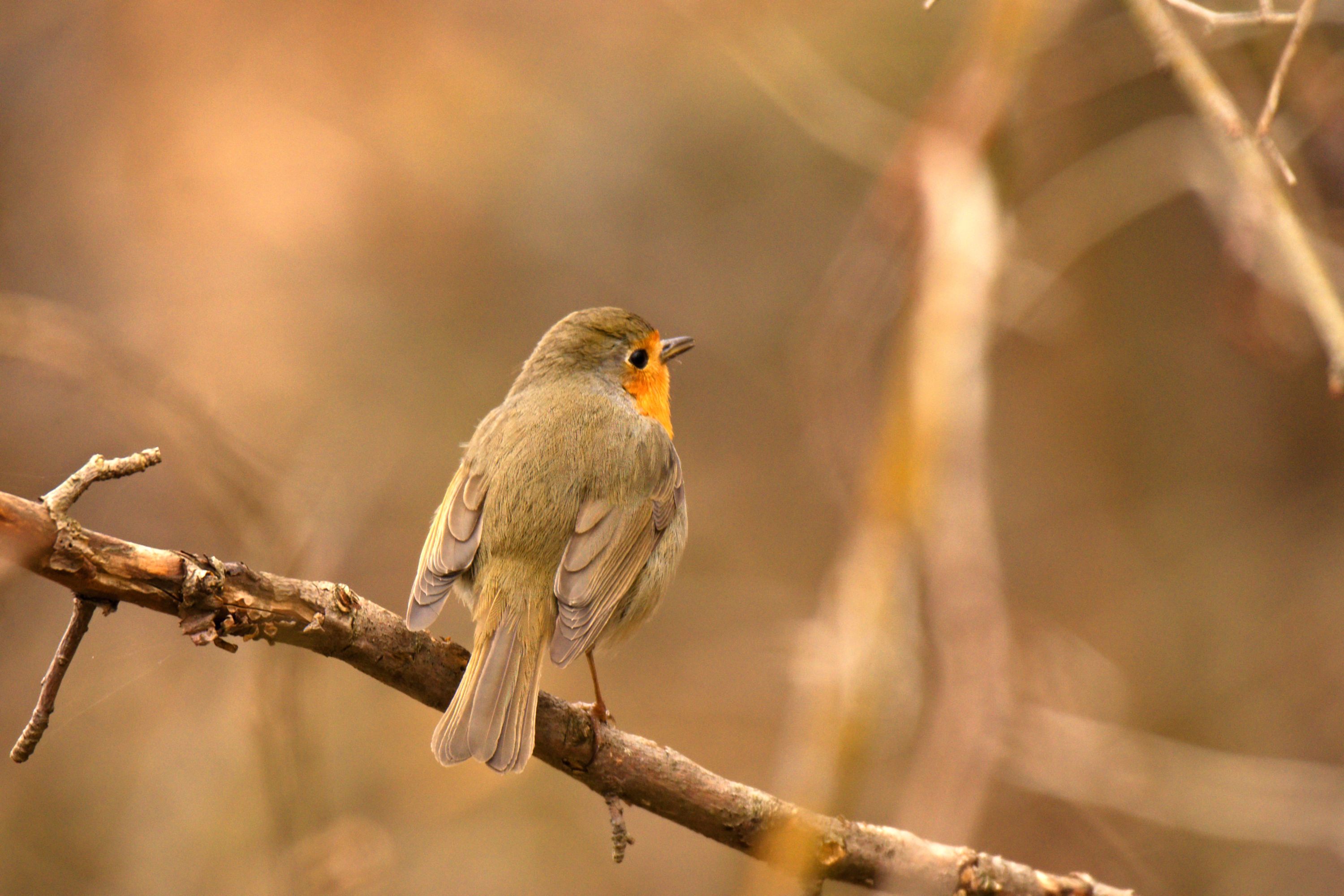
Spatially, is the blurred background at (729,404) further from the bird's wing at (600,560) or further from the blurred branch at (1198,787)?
the bird's wing at (600,560)

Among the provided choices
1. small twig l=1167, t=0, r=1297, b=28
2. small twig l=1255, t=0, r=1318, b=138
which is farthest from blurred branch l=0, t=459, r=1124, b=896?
small twig l=1167, t=0, r=1297, b=28

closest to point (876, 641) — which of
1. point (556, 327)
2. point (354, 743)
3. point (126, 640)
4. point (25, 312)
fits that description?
point (556, 327)

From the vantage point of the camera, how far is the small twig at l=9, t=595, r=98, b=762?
2031mm

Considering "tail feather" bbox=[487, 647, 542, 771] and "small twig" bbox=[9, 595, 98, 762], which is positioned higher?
"tail feather" bbox=[487, 647, 542, 771]

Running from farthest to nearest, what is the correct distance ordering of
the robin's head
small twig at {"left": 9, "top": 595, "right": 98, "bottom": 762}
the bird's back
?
the robin's head, the bird's back, small twig at {"left": 9, "top": 595, "right": 98, "bottom": 762}

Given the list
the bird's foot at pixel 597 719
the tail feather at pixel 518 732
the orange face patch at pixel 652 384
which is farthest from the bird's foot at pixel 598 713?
the orange face patch at pixel 652 384

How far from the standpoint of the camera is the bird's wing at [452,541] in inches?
142

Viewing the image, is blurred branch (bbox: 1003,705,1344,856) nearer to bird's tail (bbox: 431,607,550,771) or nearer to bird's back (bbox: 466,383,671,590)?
bird's back (bbox: 466,383,671,590)

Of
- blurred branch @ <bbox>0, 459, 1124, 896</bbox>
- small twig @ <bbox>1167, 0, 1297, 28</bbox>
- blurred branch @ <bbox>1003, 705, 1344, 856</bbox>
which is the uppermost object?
small twig @ <bbox>1167, 0, 1297, 28</bbox>

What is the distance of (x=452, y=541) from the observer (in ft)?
12.7

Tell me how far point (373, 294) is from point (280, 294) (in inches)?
25.7

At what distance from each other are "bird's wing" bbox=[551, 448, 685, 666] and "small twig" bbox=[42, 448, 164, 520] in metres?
1.61

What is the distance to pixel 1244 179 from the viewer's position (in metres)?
3.06

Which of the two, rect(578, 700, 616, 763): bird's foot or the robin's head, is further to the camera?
the robin's head
